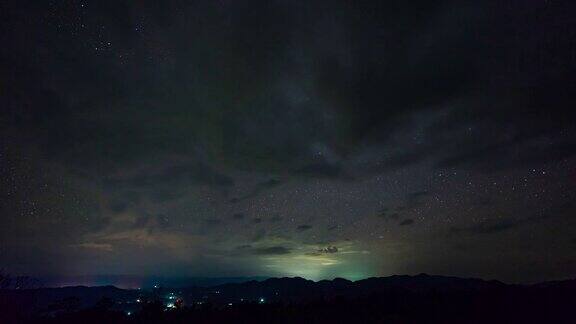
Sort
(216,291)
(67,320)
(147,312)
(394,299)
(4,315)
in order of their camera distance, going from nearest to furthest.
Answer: (4,315) < (67,320) < (147,312) < (394,299) < (216,291)

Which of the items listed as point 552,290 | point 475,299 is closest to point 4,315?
point 475,299

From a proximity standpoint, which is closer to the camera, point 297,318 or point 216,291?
point 297,318

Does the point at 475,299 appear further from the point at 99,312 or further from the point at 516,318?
the point at 99,312

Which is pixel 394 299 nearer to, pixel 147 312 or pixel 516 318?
pixel 516 318

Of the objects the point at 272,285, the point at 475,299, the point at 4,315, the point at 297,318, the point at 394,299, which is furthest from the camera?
the point at 272,285

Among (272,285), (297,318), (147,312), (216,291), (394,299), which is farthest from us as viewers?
(272,285)

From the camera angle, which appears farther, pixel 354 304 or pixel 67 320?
pixel 354 304

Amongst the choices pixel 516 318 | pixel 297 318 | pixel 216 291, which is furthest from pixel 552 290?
pixel 216 291

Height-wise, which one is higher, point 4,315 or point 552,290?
point 552,290

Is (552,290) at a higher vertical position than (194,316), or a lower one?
higher
